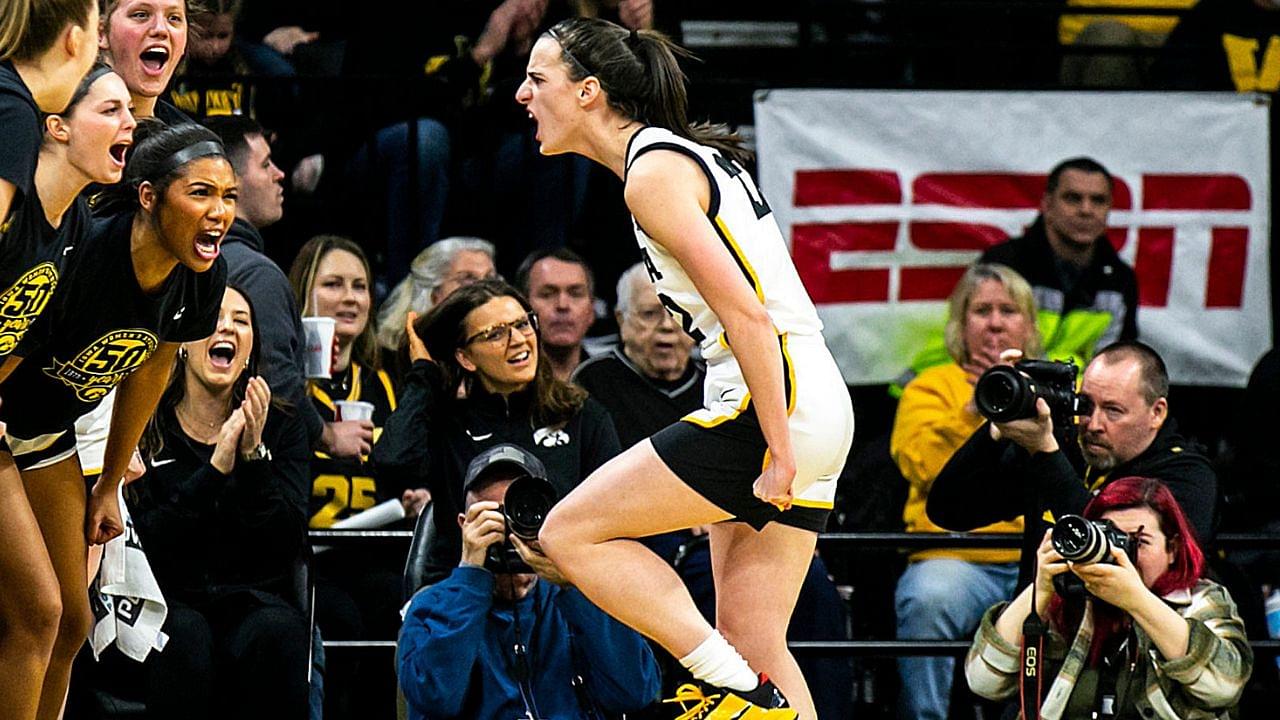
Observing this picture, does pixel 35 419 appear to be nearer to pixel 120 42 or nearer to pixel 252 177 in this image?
pixel 120 42

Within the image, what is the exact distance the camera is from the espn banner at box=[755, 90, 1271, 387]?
723 centimetres

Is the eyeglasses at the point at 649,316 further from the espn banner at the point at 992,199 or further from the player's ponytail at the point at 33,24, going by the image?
the player's ponytail at the point at 33,24

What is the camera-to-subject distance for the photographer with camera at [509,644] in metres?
4.63

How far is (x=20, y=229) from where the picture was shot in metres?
3.73

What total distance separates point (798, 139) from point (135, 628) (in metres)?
3.34

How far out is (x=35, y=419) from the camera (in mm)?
4207

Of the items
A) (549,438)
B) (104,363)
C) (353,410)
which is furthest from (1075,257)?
(104,363)

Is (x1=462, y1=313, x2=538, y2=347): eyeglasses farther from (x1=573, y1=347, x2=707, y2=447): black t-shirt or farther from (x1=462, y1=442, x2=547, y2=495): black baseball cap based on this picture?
(x1=573, y1=347, x2=707, y2=447): black t-shirt

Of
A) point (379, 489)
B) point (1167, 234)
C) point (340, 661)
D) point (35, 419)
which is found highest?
point (1167, 234)

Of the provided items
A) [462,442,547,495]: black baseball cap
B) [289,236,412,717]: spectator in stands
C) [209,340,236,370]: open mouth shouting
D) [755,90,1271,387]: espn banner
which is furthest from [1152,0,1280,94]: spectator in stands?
[209,340,236,370]: open mouth shouting

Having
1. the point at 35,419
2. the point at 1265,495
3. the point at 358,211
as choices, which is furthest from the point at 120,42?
the point at 1265,495

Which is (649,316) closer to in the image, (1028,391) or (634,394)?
(634,394)

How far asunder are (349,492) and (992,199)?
9.34 ft

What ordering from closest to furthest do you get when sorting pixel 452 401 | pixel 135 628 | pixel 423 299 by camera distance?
pixel 135 628
pixel 452 401
pixel 423 299
